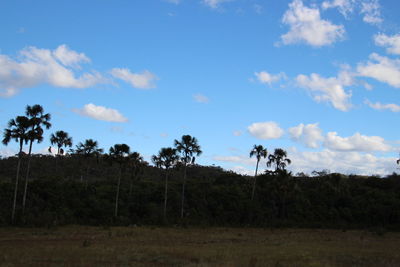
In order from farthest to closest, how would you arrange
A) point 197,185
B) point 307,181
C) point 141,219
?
1. point 307,181
2. point 197,185
3. point 141,219

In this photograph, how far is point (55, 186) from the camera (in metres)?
60.8

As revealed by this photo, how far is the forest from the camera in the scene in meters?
52.4

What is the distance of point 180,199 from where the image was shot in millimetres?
67438

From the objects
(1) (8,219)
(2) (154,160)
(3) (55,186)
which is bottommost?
(1) (8,219)

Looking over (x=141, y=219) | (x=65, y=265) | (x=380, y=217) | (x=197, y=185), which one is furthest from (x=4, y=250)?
(x=380, y=217)

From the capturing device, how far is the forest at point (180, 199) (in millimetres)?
52406

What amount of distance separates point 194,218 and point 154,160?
481 inches

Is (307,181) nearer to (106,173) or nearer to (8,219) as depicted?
(106,173)

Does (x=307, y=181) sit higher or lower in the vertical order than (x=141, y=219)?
higher

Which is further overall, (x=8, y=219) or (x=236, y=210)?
(x=236, y=210)

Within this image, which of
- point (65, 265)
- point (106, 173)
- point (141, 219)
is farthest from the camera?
point (106, 173)

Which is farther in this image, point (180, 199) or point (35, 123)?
point (180, 199)

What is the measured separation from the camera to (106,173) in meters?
101

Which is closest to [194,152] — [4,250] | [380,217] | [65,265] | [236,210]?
[236,210]
